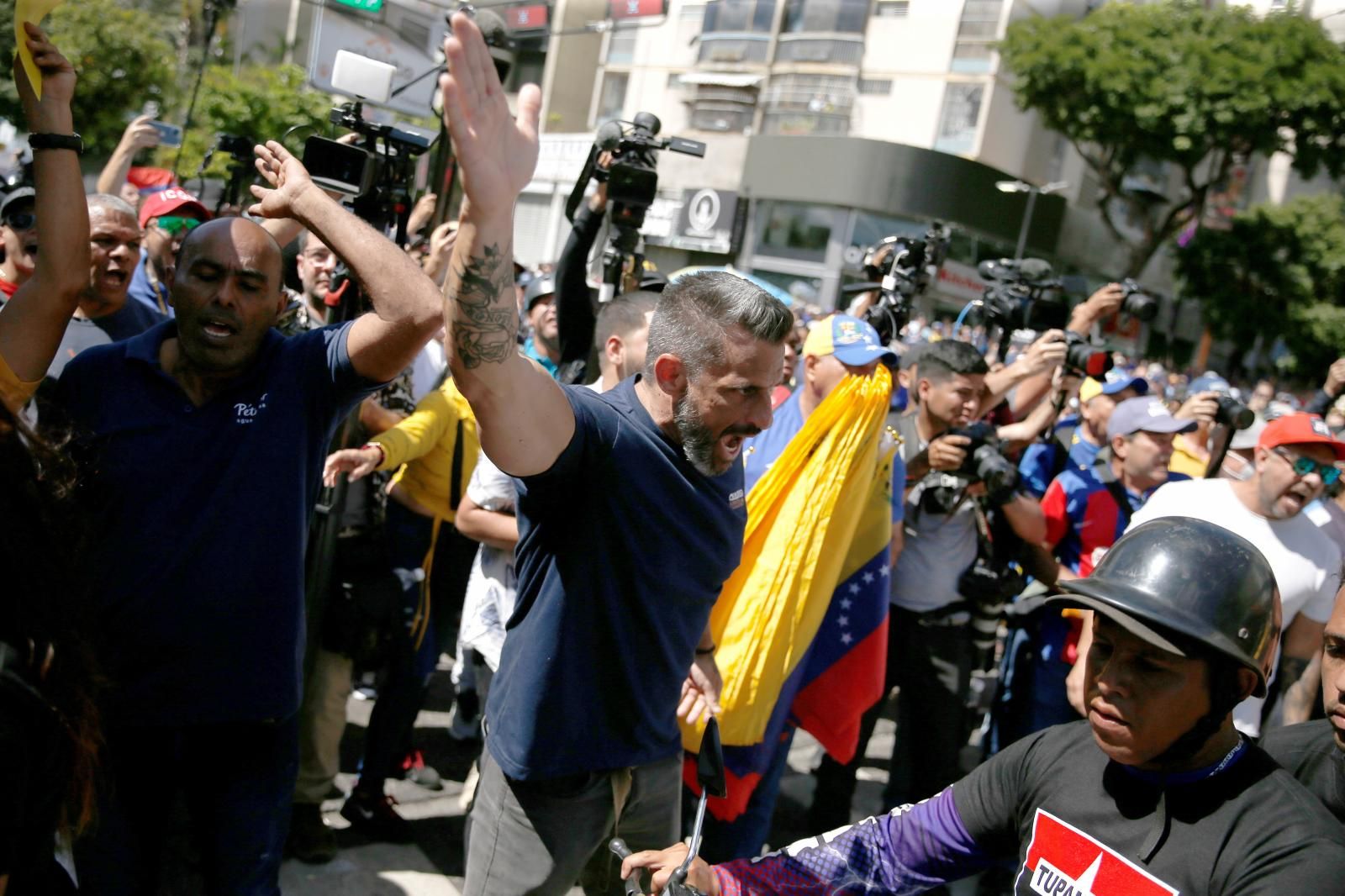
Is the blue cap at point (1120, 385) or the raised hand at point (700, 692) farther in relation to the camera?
the blue cap at point (1120, 385)

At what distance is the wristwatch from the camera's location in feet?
7.10

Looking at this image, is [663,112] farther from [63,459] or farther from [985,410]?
[63,459]

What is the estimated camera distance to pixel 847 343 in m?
3.77

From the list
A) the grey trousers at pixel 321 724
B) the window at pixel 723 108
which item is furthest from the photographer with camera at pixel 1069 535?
the window at pixel 723 108

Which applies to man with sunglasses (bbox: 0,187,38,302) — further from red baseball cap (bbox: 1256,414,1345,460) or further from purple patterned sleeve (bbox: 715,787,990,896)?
red baseball cap (bbox: 1256,414,1345,460)

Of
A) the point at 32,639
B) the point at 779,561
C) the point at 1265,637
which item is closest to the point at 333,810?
the point at 779,561

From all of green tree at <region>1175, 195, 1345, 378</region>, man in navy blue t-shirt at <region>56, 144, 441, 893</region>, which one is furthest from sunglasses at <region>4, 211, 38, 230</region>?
green tree at <region>1175, 195, 1345, 378</region>

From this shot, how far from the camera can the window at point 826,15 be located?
22.2m

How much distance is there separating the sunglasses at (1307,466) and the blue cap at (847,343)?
139 cm

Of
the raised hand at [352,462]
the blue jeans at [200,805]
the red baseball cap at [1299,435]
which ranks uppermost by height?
the red baseball cap at [1299,435]

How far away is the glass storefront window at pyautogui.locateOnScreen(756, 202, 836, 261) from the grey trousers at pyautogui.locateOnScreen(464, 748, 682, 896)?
24834mm

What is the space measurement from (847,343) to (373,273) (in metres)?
1.94

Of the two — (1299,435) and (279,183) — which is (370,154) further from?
(1299,435)

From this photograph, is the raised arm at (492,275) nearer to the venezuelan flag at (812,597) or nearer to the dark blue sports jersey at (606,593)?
the dark blue sports jersey at (606,593)
